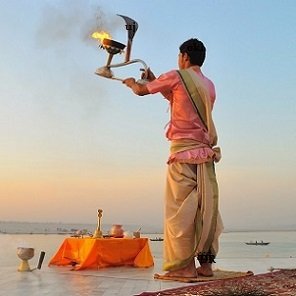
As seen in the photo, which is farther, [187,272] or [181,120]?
[181,120]

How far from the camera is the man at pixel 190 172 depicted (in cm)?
383

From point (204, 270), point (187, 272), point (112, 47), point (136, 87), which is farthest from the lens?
point (112, 47)

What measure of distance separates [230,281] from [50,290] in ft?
4.16

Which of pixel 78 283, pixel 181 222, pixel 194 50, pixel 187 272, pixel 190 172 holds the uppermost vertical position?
pixel 194 50

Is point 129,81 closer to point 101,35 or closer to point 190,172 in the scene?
point 101,35

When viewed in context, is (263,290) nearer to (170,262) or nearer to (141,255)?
(170,262)

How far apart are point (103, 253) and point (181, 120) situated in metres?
1.91

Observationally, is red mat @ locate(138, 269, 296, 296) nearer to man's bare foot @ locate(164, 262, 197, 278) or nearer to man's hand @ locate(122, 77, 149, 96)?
man's bare foot @ locate(164, 262, 197, 278)

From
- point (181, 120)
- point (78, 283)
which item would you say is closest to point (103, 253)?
point (78, 283)

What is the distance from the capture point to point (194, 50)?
4191 millimetres

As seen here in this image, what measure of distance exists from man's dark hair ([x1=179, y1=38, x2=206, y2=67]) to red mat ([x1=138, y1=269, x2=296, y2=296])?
178cm

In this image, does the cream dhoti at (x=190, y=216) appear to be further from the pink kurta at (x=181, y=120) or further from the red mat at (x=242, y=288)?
the red mat at (x=242, y=288)

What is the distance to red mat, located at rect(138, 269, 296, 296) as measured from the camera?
288 cm

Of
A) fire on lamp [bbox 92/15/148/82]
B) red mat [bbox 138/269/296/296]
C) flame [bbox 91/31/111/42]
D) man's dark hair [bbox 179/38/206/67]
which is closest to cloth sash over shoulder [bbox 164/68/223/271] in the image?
man's dark hair [bbox 179/38/206/67]
